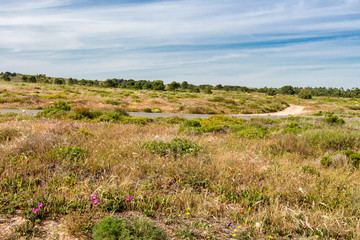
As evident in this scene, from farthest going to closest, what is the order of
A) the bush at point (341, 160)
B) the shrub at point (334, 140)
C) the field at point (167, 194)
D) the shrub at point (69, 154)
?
the shrub at point (334, 140) → the bush at point (341, 160) → the shrub at point (69, 154) → the field at point (167, 194)

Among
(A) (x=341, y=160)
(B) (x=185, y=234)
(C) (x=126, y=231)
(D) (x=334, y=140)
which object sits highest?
(D) (x=334, y=140)

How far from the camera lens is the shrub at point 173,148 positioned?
608 centimetres

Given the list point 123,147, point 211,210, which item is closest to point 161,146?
point 123,147

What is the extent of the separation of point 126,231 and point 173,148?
343 cm

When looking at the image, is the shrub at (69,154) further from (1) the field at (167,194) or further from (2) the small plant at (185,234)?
(2) the small plant at (185,234)

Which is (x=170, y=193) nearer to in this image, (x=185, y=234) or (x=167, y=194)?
(x=167, y=194)

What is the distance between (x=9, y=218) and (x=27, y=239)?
648 mm

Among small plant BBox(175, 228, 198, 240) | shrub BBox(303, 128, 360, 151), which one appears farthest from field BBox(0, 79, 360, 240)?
shrub BBox(303, 128, 360, 151)

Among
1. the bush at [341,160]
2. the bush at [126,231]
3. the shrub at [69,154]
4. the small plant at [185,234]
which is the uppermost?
the shrub at [69,154]

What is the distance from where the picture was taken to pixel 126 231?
2934 millimetres

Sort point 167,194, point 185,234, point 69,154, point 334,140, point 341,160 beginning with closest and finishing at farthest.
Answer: point 185,234 → point 167,194 → point 69,154 → point 341,160 → point 334,140

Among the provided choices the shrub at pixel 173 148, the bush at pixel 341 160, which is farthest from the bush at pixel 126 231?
the bush at pixel 341 160

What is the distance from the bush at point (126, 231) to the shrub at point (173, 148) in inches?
113

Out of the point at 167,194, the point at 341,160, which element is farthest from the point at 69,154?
the point at 341,160
